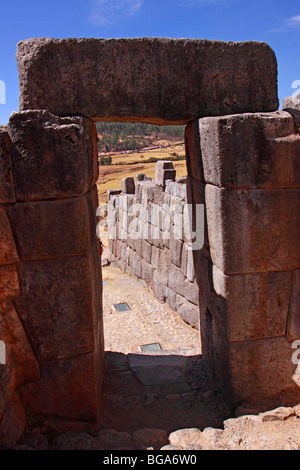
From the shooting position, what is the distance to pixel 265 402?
12.6ft

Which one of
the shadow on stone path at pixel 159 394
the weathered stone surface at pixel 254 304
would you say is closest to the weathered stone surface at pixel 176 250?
the shadow on stone path at pixel 159 394

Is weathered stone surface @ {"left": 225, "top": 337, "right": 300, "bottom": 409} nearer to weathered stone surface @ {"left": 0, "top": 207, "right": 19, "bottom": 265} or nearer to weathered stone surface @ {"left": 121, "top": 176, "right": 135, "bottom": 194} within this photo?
weathered stone surface @ {"left": 0, "top": 207, "right": 19, "bottom": 265}

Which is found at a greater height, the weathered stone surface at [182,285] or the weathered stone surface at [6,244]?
the weathered stone surface at [6,244]

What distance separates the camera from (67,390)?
354 centimetres

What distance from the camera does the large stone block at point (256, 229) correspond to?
353cm

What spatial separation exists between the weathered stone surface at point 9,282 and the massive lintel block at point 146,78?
1362mm

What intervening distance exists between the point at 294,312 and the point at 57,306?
214 cm

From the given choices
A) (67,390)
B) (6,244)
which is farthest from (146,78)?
(67,390)

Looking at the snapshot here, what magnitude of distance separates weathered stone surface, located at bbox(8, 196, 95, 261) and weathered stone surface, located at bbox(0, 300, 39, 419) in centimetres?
48

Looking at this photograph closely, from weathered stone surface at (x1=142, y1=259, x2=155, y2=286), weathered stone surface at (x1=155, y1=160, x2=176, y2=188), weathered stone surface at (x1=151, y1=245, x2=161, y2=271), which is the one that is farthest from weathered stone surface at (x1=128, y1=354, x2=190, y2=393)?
weathered stone surface at (x1=155, y1=160, x2=176, y2=188)

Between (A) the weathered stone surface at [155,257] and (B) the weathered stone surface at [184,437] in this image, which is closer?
(B) the weathered stone surface at [184,437]

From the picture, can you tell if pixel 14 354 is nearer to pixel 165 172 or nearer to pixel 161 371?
pixel 161 371

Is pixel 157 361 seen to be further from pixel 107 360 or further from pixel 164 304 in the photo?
pixel 164 304

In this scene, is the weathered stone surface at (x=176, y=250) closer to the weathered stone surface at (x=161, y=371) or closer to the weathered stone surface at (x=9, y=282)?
the weathered stone surface at (x=161, y=371)
